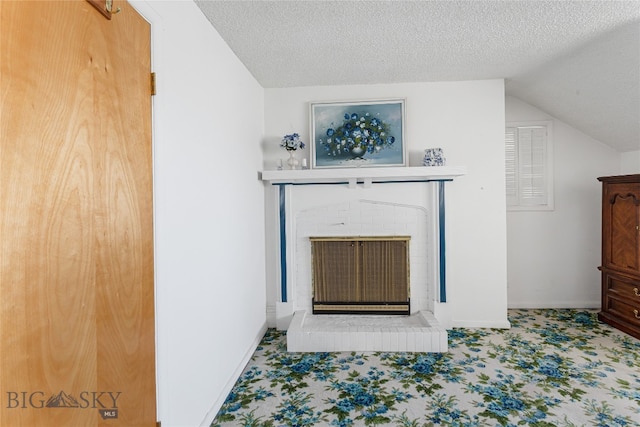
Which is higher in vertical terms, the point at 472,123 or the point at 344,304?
the point at 472,123

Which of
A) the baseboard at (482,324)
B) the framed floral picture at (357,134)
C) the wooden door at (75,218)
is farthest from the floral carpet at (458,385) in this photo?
the framed floral picture at (357,134)

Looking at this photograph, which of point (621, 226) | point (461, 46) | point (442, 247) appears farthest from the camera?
point (442, 247)

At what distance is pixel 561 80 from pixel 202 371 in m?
3.73

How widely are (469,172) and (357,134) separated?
1166 millimetres

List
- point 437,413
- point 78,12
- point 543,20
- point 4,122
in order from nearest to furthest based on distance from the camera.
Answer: point 4,122
point 78,12
point 437,413
point 543,20

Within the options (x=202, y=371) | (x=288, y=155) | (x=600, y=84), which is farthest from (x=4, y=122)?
(x=600, y=84)

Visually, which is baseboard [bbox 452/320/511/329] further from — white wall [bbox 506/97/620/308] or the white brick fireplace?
white wall [bbox 506/97/620/308]

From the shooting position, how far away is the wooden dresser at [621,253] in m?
3.09

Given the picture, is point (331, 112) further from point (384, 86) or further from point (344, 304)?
point (344, 304)

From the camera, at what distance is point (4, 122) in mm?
845

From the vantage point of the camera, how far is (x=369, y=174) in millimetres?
3275

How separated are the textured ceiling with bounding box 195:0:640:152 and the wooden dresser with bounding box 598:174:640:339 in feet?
2.03

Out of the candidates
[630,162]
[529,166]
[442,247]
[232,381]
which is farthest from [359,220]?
[630,162]

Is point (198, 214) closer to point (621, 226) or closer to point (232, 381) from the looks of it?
point (232, 381)
